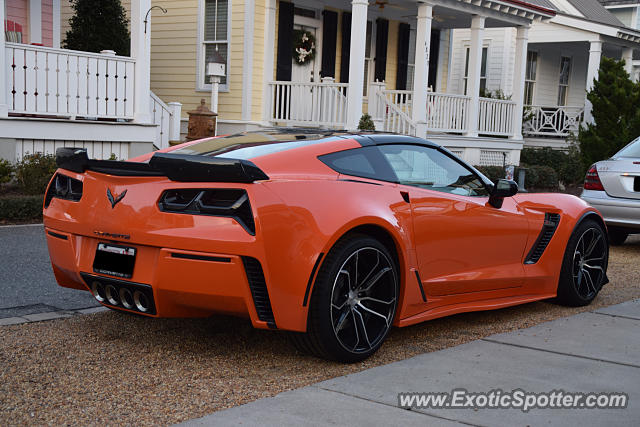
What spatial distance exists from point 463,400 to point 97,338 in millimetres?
2397

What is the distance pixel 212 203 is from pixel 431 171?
72.2 inches

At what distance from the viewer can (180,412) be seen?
3877 millimetres

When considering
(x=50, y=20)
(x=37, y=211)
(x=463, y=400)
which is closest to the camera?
(x=463, y=400)

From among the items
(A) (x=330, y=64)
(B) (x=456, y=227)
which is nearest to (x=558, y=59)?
(A) (x=330, y=64)

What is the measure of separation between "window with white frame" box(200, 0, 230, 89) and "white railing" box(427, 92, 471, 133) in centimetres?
486

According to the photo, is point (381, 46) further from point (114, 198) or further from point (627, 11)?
point (114, 198)

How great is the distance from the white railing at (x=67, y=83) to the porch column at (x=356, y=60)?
4.68 meters

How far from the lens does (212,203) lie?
441 cm

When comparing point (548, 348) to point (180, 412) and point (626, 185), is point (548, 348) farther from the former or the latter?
point (626, 185)

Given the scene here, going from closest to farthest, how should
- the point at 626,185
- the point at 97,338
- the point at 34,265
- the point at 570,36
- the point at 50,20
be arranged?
the point at 97,338 < the point at 34,265 < the point at 626,185 < the point at 50,20 < the point at 570,36

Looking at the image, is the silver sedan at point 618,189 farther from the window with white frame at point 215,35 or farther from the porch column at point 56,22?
the porch column at point 56,22

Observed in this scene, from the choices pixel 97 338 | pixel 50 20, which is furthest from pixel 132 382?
pixel 50 20

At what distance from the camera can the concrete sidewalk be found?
3865mm

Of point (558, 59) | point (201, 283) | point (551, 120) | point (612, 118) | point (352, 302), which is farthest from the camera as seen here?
point (558, 59)
